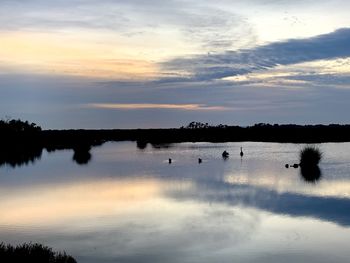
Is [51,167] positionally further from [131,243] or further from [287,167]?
[131,243]

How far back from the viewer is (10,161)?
6431 cm

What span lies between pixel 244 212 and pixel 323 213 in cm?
401

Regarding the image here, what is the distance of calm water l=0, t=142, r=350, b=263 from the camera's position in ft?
63.0

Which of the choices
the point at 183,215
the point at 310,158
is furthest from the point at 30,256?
the point at 310,158

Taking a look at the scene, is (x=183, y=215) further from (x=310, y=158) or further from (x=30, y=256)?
(x=310, y=158)

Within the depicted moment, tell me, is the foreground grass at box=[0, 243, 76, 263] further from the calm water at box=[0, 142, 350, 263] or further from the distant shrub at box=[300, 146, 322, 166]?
the distant shrub at box=[300, 146, 322, 166]

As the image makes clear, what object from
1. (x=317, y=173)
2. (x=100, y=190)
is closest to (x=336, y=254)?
(x=100, y=190)

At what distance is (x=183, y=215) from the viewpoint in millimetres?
27016

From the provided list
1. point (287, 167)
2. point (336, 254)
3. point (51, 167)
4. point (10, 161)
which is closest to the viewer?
point (336, 254)

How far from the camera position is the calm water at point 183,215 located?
19188 mm

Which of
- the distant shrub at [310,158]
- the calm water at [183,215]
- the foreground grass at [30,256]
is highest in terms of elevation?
the distant shrub at [310,158]

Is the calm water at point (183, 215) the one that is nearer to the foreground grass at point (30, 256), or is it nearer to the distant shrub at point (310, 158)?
the foreground grass at point (30, 256)

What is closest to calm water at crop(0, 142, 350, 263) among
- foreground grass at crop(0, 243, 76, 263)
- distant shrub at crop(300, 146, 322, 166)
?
foreground grass at crop(0, 243, 76, 263)

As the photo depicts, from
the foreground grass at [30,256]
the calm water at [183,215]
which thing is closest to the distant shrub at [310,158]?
the calm water at [183,215]
